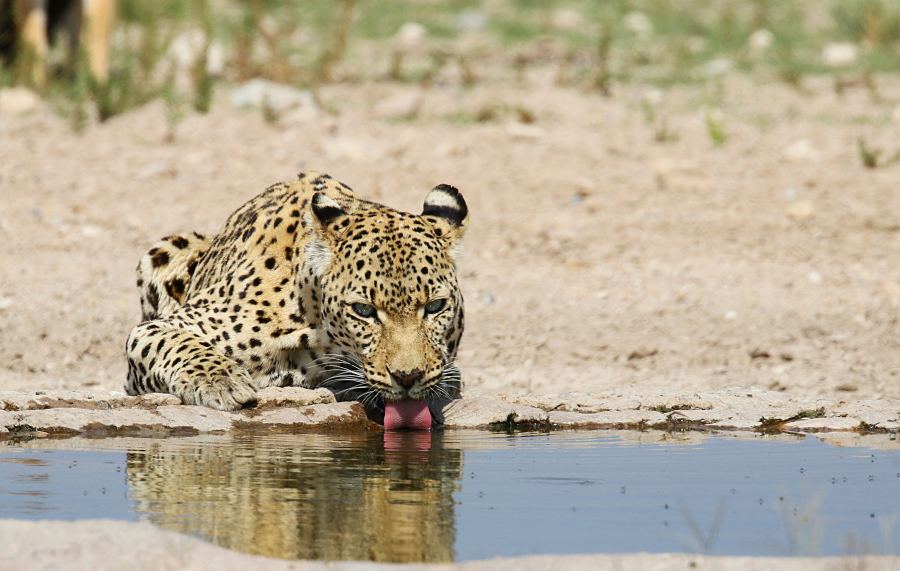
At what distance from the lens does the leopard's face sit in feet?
23.6

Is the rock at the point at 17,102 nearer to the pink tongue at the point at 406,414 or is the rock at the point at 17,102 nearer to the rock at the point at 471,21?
the rock at the point at 471,21

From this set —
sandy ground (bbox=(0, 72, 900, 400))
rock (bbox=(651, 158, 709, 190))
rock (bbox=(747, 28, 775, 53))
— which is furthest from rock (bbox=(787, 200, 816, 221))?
rock (bbox=(747, 28, 775, 53))

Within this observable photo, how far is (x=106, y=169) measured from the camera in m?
13.8

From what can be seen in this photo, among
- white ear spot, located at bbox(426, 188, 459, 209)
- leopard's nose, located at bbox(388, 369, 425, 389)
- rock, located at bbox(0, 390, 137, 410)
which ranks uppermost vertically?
white ear spot, located at bbox(426, 188, 459, 209)

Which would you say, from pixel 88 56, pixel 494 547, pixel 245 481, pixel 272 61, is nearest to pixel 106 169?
pixel 88 56

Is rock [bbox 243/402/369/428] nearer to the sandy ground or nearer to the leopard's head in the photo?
the leopard's head

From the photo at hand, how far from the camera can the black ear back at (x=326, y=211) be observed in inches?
306

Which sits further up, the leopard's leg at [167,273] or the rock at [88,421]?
the leopard's leg at [167,273]

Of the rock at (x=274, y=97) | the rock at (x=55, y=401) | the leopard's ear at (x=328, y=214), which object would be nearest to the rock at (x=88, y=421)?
the rock at (x=55, y=401)

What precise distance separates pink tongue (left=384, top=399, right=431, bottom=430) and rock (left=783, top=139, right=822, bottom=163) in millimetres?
7481

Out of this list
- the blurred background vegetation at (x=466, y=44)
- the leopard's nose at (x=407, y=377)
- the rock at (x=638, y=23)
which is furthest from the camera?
the rock at (x=638, y=23)

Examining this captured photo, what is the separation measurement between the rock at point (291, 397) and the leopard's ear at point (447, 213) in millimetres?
867

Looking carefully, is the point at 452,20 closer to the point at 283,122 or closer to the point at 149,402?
the point at 283,122

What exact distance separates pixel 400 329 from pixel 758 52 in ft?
43.5
